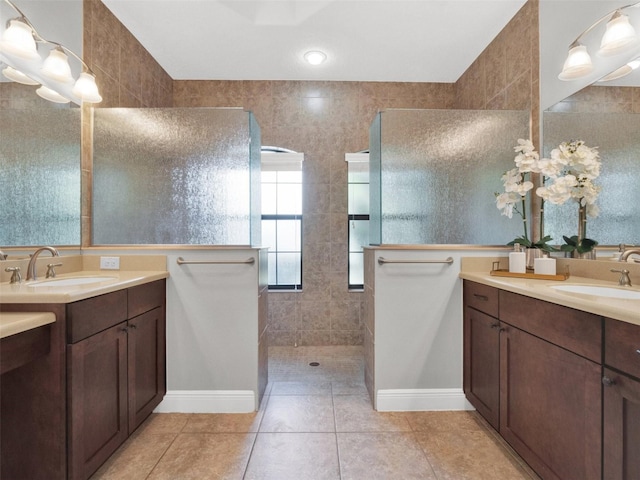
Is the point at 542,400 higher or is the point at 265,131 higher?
the point at 265,131

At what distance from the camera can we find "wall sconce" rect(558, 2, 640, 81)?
1.53m

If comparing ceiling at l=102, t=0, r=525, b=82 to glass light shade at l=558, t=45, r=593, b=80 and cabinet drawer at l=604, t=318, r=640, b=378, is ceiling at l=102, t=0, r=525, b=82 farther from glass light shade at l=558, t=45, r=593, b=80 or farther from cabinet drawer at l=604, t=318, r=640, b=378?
cabinet drawer at l=604, t=318, r=640, b=378

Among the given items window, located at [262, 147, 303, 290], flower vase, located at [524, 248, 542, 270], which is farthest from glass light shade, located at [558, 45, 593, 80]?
window, located at [262, 147, 303, 290]

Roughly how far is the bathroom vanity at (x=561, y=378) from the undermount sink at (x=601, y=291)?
153 mm

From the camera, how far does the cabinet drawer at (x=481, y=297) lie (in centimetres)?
167

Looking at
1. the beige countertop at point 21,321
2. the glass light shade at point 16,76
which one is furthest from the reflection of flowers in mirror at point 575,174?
the glass light shade at point 16,76

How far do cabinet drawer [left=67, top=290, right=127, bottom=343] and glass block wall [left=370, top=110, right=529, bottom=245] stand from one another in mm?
1486

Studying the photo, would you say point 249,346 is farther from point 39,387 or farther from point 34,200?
point 34,200

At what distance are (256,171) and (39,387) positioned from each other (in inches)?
63.2

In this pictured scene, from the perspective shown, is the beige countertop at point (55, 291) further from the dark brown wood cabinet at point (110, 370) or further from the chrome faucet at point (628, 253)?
the chrome faucet at point (628, 253)

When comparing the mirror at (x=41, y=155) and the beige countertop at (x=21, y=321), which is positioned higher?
the mirror at (x=41, y=155)

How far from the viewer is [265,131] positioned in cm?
323

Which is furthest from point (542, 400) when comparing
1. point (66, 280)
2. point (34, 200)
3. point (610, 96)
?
point (34, 200)

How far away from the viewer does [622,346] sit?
955mm
